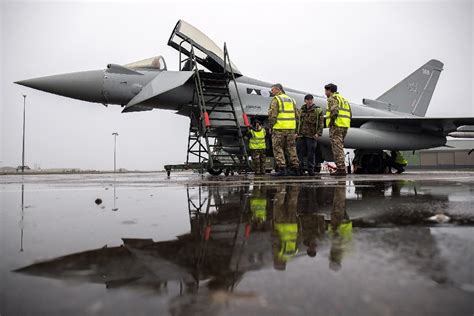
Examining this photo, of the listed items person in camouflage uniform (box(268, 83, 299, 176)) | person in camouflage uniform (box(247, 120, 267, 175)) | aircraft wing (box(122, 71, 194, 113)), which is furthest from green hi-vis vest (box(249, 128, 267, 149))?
aircraft wing (box(122, 71, 194, 113))

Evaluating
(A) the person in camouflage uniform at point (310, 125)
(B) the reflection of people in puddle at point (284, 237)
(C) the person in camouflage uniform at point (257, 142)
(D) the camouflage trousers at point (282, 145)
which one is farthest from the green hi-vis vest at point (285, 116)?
(B) the reflection of people in puddle at point (284, 237)

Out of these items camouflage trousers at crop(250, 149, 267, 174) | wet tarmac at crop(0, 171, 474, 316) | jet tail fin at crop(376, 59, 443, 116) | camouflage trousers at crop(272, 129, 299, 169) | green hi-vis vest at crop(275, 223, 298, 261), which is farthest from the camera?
jet tail fin at crop(376, 59, 443, 116)

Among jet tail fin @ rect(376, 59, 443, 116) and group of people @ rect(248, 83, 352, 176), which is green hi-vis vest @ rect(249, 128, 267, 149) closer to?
group of people @ rect(248, 83, 352, 176)

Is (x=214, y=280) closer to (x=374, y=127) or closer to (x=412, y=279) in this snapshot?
(x=412, y=279)

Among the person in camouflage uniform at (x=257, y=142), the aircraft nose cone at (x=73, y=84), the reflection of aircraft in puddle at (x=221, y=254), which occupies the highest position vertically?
the aircraft nose cone at (x=73, y=84)

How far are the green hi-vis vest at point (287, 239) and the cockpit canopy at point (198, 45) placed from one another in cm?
693

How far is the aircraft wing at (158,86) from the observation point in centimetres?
694

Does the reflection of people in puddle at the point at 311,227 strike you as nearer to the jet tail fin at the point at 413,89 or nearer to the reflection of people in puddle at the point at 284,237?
the reflection of people in puddle at the point at 284,237

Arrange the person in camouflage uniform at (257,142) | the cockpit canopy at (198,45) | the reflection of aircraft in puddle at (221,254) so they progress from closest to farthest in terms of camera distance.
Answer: the reflection of aircraft in puddle at (221,254) → the cockpit canopy at (198,45) → the person in camouflage uniform at (257,142)

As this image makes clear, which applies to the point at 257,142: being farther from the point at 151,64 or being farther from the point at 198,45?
the point at 151,64

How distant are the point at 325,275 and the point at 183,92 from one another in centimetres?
727

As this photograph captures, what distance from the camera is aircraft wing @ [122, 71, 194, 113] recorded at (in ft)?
22.8

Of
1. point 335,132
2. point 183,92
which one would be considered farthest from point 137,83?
point 335,132

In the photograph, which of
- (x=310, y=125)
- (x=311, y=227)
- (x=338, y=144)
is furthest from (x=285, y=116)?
(x=311, y=227)
